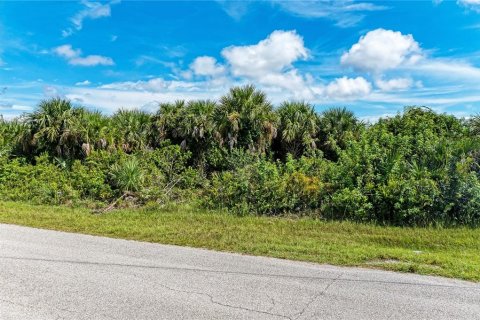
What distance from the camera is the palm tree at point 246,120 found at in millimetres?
18375

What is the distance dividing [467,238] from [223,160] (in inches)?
423

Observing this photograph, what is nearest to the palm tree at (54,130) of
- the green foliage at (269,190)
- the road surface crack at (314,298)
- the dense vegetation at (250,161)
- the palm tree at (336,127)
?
the dense vegetation at (250,161)

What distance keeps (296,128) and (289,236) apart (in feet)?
35.8

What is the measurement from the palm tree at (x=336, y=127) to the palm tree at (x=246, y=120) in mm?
2804

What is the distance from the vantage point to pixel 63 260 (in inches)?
263

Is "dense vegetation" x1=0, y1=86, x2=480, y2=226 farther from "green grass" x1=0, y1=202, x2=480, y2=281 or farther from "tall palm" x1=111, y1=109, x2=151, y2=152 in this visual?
"green grass" x1=0, y1=202, x2=480, y2=281

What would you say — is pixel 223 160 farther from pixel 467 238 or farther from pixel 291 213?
pixel 467 238

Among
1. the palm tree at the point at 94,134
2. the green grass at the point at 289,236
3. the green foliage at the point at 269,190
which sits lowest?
the green grass at the point at 289,236

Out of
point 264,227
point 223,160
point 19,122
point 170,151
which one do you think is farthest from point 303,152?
point 19,122

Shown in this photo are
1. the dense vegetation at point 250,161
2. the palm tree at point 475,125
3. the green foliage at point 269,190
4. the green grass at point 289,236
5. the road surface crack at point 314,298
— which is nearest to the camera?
the road surface crack at point 314,298

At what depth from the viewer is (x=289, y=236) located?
926 centimetres

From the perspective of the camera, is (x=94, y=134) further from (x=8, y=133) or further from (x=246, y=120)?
(x=246, y=120)

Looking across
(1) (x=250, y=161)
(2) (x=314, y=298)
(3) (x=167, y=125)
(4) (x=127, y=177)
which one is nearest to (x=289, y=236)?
(2) (x=314, y=298)

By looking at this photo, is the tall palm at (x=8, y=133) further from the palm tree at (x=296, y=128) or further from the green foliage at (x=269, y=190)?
the palm tree at (x=296, y=128)
